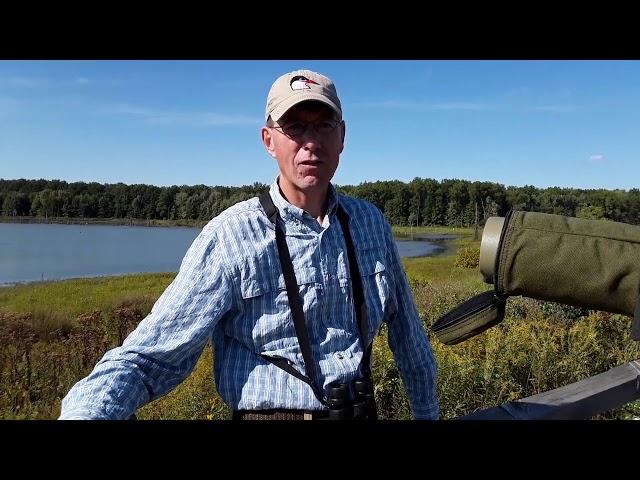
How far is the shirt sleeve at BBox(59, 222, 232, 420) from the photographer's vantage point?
1.33 metres

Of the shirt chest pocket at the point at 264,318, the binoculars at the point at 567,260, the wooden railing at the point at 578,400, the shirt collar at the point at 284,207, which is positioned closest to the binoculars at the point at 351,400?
the shirt chest pocket at the point at 264,318

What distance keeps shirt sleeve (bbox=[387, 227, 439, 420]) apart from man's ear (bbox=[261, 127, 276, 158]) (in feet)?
2.43

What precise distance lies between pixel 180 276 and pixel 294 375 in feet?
1.55

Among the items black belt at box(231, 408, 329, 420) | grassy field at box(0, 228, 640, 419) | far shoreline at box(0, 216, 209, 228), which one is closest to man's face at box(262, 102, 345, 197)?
grassy field at box(0, 228, 640, 419)

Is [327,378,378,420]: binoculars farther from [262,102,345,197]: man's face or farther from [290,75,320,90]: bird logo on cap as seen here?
[290,75,320,90]: bird logo on cap

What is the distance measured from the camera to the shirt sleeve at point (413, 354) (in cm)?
221

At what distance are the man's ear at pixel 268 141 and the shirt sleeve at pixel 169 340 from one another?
1.09 feet
